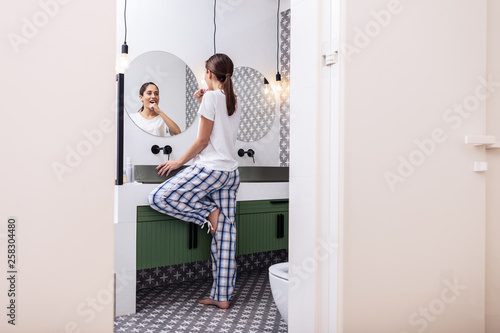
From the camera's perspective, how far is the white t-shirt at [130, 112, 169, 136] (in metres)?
2.79

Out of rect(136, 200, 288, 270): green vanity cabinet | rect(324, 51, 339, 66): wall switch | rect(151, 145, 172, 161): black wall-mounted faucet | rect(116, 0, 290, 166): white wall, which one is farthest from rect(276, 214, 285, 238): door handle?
rect(324, 51, 339, 66): wall switch

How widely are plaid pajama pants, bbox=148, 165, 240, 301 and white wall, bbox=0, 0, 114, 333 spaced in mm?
1268

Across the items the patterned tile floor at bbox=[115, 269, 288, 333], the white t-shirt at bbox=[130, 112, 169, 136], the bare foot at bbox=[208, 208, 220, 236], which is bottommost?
the patterned tile floor at bbox=[115, 269, 288, 333]

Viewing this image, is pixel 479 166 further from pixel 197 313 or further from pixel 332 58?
pixel 197 313

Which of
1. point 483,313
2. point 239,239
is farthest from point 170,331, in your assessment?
point 483,313

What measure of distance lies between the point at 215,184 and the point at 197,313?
73cm

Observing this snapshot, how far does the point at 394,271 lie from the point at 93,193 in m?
1.15

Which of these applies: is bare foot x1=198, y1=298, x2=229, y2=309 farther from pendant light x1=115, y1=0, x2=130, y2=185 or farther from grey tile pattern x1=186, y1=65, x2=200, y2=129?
grey tile pattern x1=186, y1=65, x2=200, y2=129

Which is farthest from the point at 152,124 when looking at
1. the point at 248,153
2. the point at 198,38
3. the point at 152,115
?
the point at 248,153

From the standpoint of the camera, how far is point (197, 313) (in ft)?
7.36

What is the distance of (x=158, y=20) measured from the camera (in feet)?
9.43

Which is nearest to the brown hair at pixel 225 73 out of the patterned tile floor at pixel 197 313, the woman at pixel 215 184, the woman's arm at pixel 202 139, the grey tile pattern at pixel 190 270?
the woman at pixel 215 184

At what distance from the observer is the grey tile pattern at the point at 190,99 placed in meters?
3.00

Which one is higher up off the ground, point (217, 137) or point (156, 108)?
point (156, 108)
